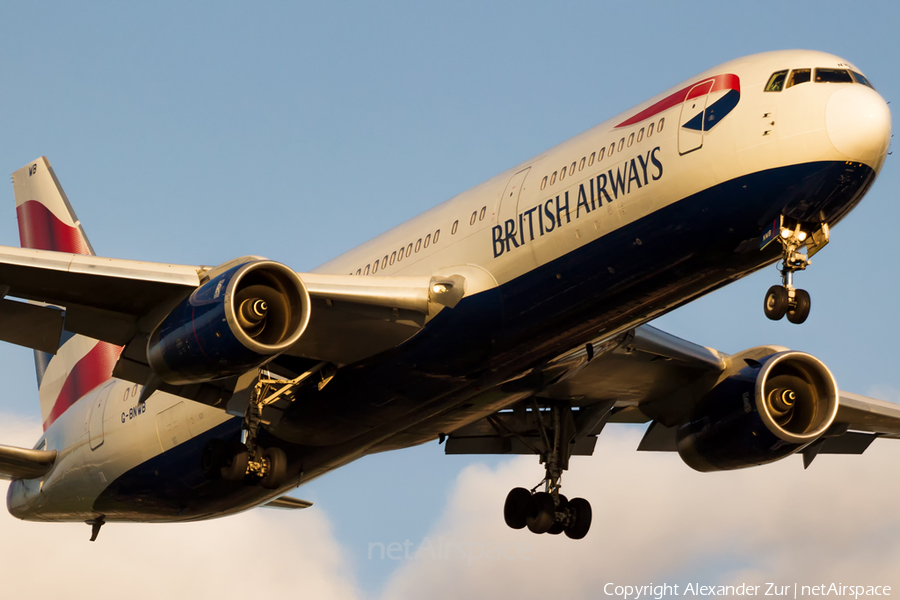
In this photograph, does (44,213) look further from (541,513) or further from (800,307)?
(800,307)

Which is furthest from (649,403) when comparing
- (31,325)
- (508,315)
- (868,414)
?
(31,325)

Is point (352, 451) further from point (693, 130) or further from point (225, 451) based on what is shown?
point (693, 130)

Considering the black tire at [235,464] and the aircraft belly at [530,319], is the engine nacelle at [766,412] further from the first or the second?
the black tire at [235,464]

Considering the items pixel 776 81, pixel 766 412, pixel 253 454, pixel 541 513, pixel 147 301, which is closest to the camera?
pixel 776 81

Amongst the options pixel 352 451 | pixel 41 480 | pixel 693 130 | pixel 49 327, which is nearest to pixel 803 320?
pixel 693 130

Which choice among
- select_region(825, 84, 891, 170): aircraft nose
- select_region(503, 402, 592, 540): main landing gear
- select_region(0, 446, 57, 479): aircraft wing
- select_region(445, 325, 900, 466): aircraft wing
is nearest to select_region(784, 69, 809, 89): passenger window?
select_region(825, 84, 891, 170): aircraft nose

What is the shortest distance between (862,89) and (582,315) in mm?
5457

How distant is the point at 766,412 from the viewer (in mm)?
24406

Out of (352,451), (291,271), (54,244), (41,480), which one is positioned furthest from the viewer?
(54,244)

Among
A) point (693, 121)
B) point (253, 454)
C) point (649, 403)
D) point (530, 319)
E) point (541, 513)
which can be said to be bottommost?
point (541, 513)

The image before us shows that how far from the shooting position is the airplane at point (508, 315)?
1750cm

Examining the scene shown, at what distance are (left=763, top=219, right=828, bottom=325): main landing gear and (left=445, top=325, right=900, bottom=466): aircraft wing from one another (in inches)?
231

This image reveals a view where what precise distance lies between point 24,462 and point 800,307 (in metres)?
16.9

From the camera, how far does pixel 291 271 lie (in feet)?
61.1
